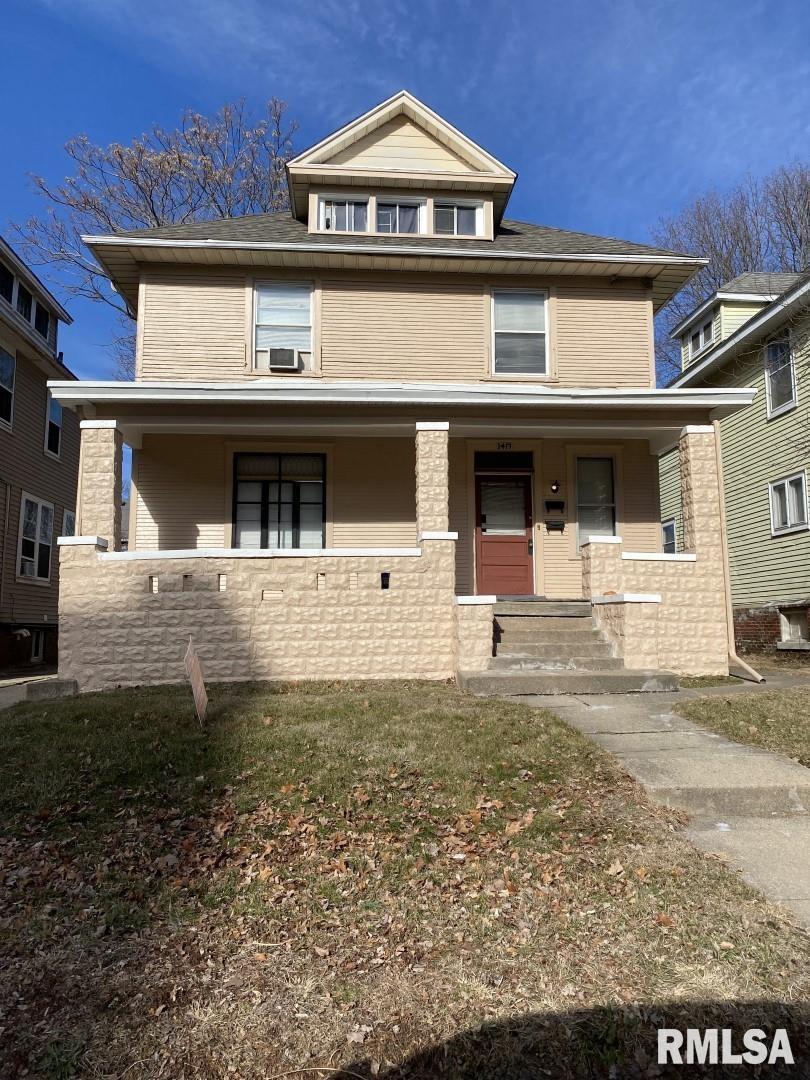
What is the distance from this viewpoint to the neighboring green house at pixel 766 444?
14.0m

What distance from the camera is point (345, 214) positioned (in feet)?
40.3

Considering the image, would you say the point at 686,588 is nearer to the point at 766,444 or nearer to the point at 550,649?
the point at 550,649

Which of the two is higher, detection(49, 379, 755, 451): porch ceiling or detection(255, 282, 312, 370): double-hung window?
detection(255, 282, 312, 370): double-hung window

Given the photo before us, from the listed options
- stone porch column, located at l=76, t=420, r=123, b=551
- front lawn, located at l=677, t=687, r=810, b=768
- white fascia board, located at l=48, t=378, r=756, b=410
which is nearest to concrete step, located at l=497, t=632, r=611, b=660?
front lawn, located at l=677, t=687, r=810, b=768

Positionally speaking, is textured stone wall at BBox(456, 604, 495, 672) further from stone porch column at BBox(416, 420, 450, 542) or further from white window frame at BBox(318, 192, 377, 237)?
white window frame at BBox(318, 192, 377, 237)

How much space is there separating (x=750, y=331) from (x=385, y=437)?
9096mm

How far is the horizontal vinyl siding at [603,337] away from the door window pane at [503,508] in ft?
6.57

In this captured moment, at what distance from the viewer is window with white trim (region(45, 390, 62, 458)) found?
17.2 meters

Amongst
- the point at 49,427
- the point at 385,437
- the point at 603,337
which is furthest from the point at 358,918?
the point at 49,427

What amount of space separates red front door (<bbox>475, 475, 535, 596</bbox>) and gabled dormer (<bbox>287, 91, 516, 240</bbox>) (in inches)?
175

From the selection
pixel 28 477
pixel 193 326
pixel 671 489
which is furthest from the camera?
pixel 671 489

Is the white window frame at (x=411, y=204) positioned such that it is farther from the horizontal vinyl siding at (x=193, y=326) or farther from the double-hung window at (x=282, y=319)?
the horizontal vinyl siding at (x=193, y=326)

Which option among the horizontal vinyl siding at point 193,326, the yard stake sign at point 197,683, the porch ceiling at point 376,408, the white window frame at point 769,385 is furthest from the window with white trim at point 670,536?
the yard stake sign at point 197,683

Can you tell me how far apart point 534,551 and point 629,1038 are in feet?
29.6
